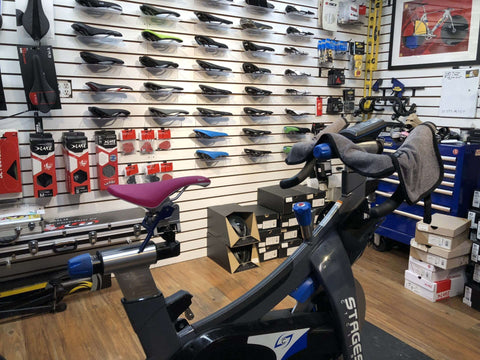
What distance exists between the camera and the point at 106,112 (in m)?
3.00

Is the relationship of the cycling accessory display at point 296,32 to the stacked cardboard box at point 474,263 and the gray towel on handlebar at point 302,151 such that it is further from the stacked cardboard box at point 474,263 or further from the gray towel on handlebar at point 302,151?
the gray towel on handlebar at point 302,151

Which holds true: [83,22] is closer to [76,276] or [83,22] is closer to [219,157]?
[219,157]

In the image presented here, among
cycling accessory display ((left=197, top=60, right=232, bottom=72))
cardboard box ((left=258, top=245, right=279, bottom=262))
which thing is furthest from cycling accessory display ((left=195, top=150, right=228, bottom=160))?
cardboard box ((left=258, top=245, right=279, bottom=262))

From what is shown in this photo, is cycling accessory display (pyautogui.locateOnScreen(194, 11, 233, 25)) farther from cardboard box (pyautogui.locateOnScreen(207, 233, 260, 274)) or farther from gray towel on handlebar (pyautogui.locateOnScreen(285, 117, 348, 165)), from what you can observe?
gray towel on handlebar (pyautogui.locateOnScreen(285, 117, 348, 165))

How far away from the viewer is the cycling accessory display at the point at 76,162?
9.45 ft

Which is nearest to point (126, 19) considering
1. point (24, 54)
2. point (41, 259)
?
point (24, 54)

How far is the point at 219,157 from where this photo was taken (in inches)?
148

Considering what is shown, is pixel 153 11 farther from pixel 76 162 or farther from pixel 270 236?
pixel 270 236

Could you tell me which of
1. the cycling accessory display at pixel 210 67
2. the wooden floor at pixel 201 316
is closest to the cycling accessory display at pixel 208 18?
the cycling accessory display at pixel 210 67

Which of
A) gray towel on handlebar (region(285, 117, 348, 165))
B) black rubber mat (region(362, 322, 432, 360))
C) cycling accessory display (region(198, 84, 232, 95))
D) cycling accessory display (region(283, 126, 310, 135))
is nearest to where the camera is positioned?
gray towel on handlebar (region(285, 117, 348, 165))

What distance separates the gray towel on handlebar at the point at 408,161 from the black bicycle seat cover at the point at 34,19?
2.36 m

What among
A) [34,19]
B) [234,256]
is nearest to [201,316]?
[234,256]

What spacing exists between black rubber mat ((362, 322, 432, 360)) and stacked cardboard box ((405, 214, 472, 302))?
762 mm

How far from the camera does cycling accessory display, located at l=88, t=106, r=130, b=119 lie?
9.80 feet
